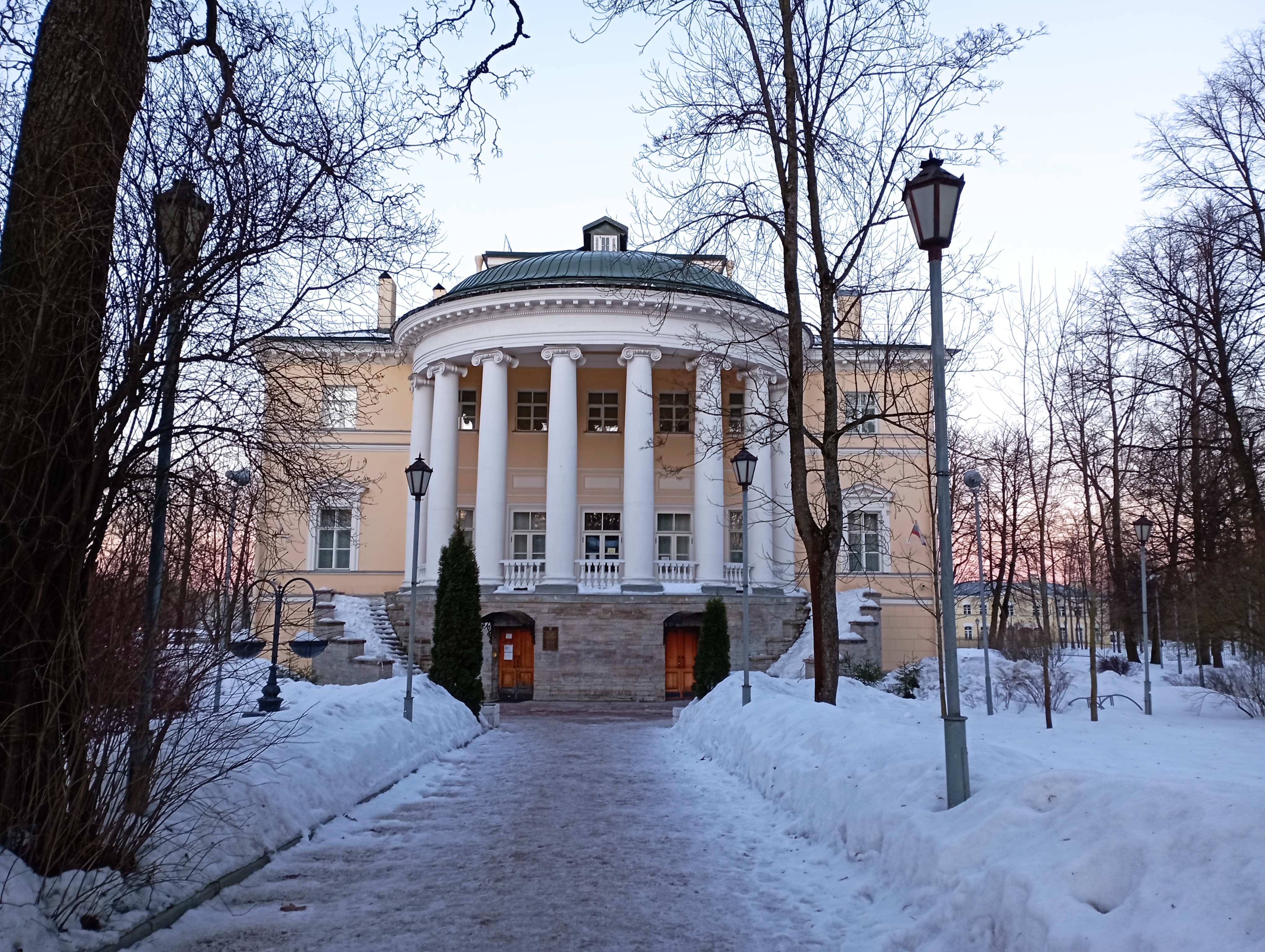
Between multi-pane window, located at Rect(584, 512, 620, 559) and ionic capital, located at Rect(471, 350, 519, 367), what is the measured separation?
21.4 feet

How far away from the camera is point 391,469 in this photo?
38500 mm

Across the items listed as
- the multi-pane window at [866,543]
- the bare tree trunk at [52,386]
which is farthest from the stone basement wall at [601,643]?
the bare tree trunk at [52,386]

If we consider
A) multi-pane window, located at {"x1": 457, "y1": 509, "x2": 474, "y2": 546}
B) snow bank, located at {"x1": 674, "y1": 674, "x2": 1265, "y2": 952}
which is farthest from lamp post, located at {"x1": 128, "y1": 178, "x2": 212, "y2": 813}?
multi-pane window, located at {"x1": 457, "y1": 509, "x2": 474, "y2": 546}

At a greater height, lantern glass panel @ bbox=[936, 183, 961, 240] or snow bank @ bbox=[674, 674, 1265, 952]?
lantern glass panel @ bbox=[936, 183, 961, 240]

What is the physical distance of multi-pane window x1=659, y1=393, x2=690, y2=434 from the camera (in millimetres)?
34469

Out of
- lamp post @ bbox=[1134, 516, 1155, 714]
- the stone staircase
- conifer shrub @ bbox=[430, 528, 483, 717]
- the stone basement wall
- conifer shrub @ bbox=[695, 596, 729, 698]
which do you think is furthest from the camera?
the stone staircase

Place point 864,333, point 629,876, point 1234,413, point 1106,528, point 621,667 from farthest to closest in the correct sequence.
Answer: point 1106,528, point 621,667, point 1234,413, point 864,333, point 629,876

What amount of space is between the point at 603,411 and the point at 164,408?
1184 inches

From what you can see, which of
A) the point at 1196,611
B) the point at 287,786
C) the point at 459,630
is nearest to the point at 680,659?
the point at 459,630

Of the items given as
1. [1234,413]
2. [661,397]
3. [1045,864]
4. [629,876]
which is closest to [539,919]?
[629,876]

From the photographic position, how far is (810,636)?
30.9 meters

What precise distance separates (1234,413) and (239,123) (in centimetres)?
2309

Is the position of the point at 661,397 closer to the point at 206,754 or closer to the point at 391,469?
the point at 391,469

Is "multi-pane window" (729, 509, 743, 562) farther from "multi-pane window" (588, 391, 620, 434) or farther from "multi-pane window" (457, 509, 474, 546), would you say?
"multi-pane window" (457, 509, 474, 546)
